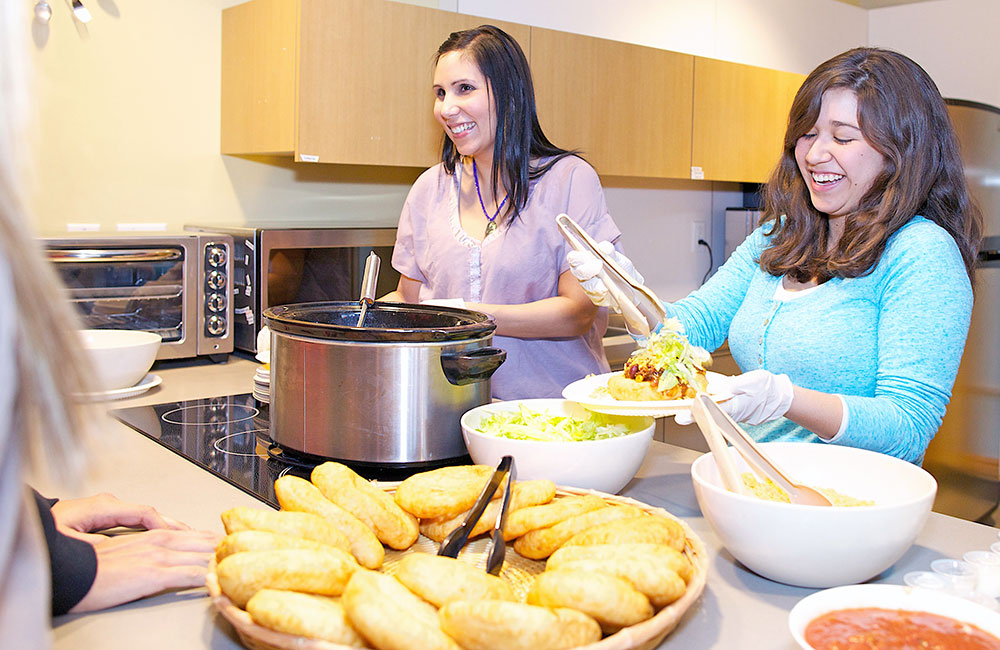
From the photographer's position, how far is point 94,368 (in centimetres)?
49

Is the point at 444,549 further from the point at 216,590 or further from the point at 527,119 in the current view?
the point at 527,119

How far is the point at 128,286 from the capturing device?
2.11m

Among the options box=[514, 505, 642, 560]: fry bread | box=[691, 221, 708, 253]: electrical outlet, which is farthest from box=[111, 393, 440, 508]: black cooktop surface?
box=[691, 221, 708, 253]: electrical outlet

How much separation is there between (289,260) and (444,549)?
66.5 inches

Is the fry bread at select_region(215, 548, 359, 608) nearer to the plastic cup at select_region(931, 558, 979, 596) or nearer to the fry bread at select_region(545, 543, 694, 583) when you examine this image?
the fry bread at select_region(545, 543, 694, 583)

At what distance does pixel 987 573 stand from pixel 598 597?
0.43m

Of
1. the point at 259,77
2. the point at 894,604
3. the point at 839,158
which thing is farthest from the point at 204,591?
the point at 259,77

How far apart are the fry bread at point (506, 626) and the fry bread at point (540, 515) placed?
223mm

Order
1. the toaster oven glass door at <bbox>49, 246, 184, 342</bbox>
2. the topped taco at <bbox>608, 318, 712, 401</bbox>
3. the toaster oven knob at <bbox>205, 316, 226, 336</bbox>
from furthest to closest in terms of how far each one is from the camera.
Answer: the toaster oven knob at <bbox>205, 316, 226, 336</bbox> → the toaster oven glass door at <bbox>49, 246, 184, 342</bbox> → the topped taco at <bbox>608, 318, 712, 401</bbox>

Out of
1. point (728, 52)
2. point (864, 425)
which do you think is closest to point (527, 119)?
point (864, 425)

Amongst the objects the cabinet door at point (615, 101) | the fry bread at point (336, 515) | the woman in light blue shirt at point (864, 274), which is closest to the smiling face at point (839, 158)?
the woman in light blue shirt at point (864, 274)

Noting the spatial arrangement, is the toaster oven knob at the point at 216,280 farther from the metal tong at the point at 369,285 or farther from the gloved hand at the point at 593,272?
the gloved hand at the point at 593,272

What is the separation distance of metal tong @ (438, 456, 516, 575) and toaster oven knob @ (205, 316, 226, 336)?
1.44 m

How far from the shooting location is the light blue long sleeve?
1262 mm
